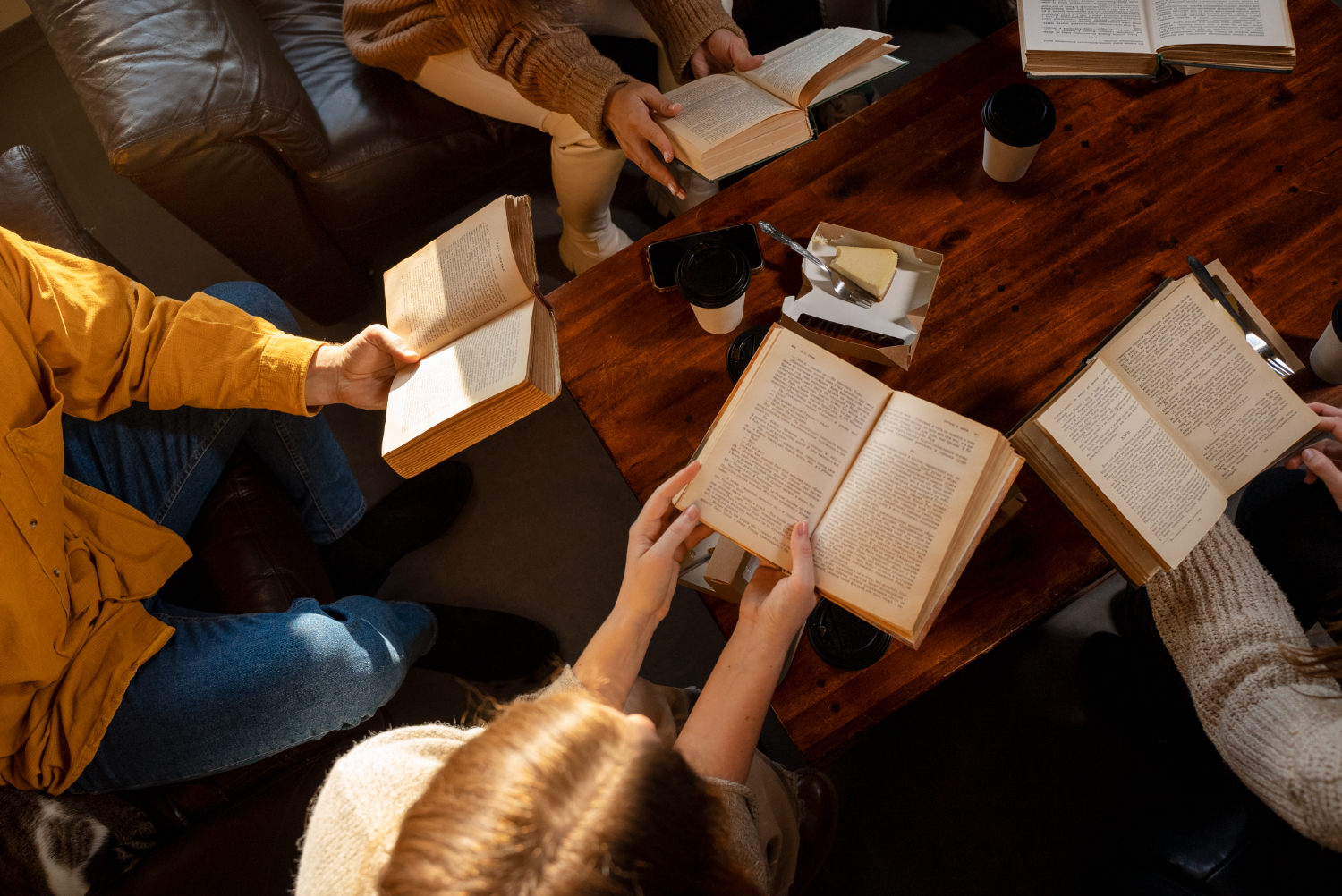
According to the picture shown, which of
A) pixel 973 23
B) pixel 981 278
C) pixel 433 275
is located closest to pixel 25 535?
pixel 433 275

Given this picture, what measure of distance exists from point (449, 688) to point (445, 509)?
434mm

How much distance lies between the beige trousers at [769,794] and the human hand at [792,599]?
199 millimetres

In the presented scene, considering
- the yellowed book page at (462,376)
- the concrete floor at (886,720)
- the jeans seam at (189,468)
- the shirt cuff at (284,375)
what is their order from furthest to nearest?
the concrete floor at (886,720)
the jeans seam at (189,468)
the shirt cuff at (284,375)
the yellowed book page at (462,376)

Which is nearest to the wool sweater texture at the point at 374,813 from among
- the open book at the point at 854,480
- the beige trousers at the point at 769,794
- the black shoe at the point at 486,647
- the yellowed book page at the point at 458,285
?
the beige trousers at the point at 769,794

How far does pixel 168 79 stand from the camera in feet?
4.85

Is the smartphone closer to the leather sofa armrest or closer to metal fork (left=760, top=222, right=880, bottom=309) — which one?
Result: metal fork (left=760, top=222, right=880, bottom=309)

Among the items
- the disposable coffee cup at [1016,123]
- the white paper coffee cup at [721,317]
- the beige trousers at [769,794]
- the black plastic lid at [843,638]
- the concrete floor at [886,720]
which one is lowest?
the concrete floor at [886,720]

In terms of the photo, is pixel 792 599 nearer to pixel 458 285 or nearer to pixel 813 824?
pixel 813 824

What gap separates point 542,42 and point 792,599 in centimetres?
113

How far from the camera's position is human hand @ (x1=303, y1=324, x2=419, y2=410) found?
123 centimetres

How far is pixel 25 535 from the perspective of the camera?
112 centimetres

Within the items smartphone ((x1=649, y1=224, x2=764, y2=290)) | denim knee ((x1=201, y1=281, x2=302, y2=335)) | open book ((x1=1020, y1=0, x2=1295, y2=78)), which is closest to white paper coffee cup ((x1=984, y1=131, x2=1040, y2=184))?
open book ((x1=1020, y1=0, x2=1295, y2=78))

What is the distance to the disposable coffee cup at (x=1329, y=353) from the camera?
0.98m

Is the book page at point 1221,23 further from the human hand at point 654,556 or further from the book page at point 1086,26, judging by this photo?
the human hand at point 654,556
